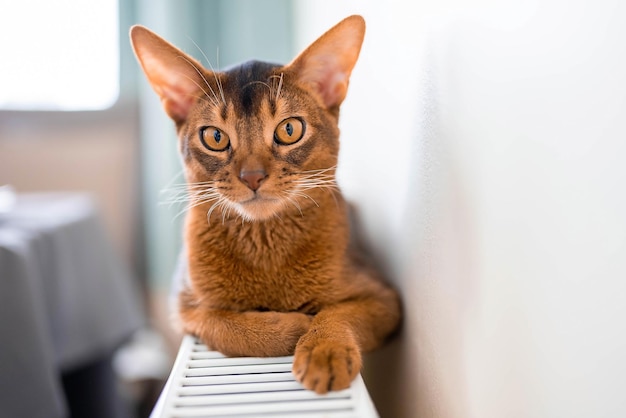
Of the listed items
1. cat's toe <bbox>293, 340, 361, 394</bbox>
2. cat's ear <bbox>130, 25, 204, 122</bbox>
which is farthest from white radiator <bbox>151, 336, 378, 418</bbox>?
cat's ear <bbox>130, 25, 204, 122</bbox>

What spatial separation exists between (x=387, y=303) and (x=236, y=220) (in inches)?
13.1

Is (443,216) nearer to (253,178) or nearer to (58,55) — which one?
(253,178)

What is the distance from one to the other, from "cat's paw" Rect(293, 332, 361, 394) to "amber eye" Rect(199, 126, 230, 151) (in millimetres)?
403

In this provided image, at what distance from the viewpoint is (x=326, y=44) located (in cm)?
99

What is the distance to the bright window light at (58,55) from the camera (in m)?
2.44

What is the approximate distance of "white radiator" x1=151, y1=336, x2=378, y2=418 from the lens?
69 centimetres

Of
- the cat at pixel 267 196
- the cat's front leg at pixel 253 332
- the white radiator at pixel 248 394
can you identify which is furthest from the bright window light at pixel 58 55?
the white radiator at pixel 248 394

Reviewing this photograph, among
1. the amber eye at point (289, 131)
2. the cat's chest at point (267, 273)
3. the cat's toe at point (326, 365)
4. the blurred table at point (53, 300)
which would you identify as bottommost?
the blurred table at point (53, 300)

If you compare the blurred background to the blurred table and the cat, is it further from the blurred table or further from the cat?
the cat

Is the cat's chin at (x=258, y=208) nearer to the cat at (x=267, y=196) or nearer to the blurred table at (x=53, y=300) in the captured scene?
the cat at (x=267, y=196)

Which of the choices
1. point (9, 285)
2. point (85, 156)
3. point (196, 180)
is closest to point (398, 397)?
point (196, 180)

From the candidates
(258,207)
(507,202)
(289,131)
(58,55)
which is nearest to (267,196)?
(258,207)

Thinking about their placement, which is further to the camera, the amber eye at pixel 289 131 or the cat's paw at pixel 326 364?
the amber eye at pixel 289 131

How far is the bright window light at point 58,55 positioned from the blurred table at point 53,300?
566mm
